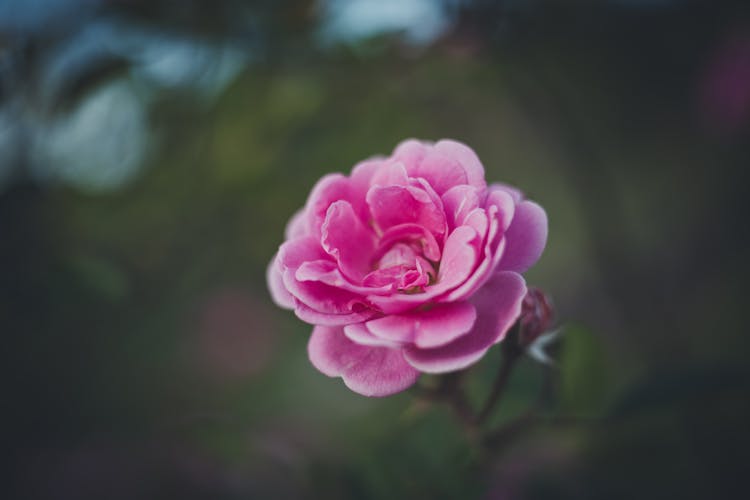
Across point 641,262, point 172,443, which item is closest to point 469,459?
point 172,443

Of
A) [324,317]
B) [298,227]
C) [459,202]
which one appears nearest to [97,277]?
[298,227]

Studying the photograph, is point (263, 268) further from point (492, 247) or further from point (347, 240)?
point (492, 247)

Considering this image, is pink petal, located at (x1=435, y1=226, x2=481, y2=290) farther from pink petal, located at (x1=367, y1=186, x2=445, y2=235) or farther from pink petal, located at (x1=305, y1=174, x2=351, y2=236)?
pink petal, located at (x1=305, y1=174, x2=351, y2=236)

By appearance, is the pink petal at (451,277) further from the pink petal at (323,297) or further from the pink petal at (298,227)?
the pink petal at (298,227)

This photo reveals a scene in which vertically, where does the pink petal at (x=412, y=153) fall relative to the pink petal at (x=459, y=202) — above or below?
above

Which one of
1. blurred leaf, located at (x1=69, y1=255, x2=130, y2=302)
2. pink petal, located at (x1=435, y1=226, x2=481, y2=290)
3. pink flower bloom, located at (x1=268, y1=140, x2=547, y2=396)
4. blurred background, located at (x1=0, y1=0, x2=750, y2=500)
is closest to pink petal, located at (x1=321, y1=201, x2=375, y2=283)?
pink flower bloom, located at (x1=268, y1=140, x2=547, y2=396)

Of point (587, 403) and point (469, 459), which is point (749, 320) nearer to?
point (587, 403)

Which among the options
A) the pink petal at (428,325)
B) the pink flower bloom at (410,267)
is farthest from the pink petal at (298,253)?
the pink petal at (428,325)
